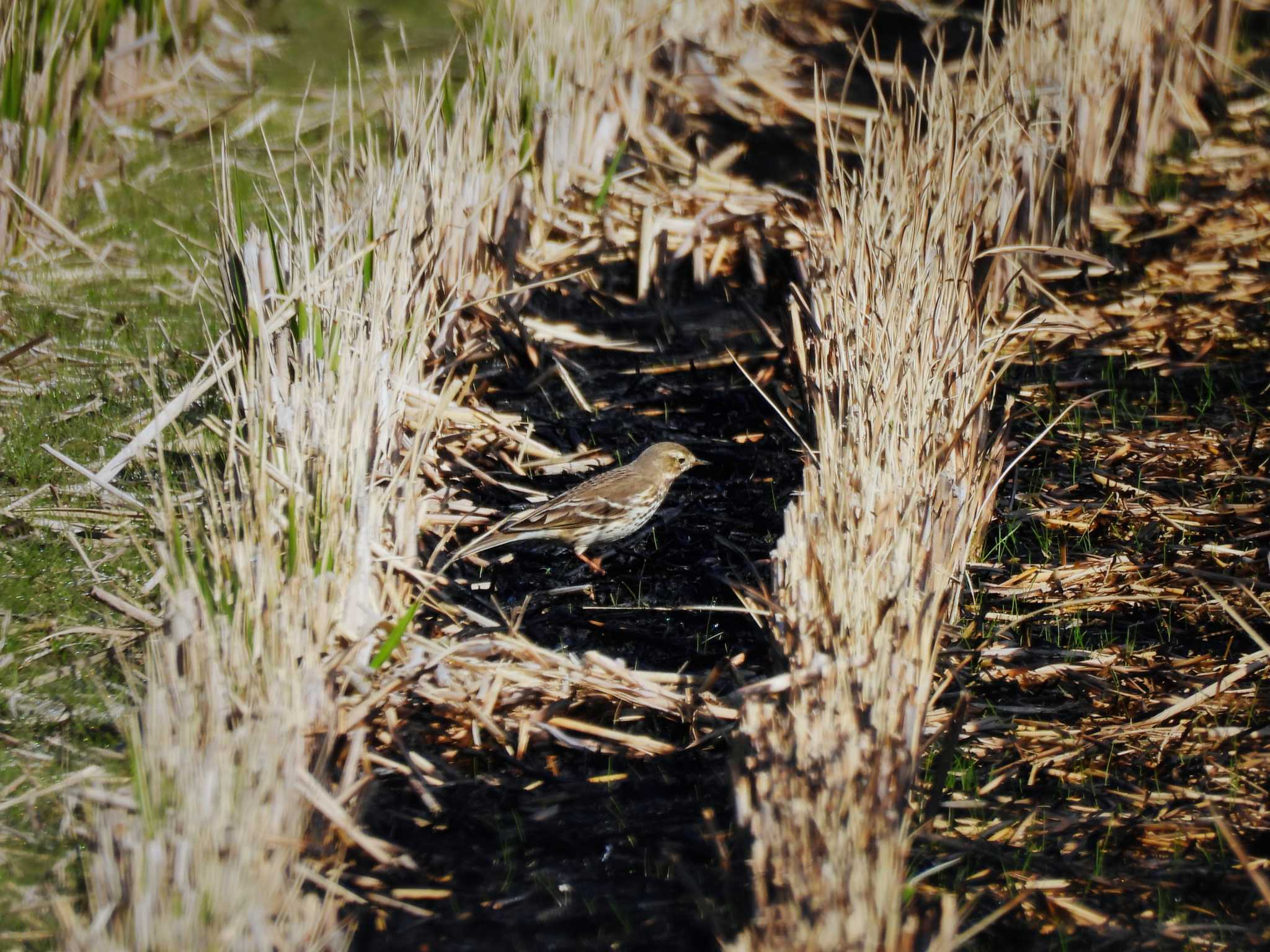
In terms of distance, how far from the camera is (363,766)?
152 inches

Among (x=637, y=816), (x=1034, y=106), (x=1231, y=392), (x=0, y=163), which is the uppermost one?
(x=1034, y=106)

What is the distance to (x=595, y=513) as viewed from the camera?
521cm

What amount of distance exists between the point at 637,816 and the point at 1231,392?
373cm

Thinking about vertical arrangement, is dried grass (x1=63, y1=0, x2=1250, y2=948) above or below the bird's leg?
above

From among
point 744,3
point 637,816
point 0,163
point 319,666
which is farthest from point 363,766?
point 744,3

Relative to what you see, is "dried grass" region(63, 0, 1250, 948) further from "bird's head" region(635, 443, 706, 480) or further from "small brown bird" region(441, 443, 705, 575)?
"bird's head" region(635, 443, 706, 480)

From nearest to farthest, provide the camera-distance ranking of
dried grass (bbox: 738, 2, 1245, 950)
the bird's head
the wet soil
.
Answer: dried grass (bbox: 738, 2, 1245, 950)
the wet soil
the bird's head

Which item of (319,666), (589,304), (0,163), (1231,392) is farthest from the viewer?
(589,304)

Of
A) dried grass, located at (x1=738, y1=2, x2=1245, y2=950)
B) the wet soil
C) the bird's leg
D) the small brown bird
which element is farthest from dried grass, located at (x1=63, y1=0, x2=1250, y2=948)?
the bird's leg

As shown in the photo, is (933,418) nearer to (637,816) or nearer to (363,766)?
(637,816)

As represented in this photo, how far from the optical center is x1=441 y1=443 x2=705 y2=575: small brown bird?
16.8ft

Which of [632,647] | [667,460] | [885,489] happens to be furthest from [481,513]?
[885,489]

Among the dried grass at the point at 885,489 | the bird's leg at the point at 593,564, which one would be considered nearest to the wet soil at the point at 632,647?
the bird's leg at the point at 593,564

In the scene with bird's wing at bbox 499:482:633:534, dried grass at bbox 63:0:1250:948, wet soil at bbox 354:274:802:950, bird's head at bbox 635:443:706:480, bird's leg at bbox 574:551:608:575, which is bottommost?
bird's leg at bbox 574:551:608:575
